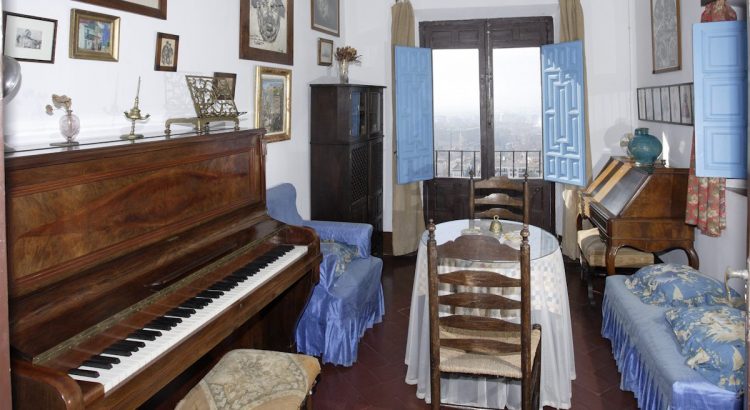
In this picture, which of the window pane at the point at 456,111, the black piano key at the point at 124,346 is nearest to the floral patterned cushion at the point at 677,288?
the black piano key at the point at 124,346

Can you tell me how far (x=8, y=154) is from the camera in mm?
1933

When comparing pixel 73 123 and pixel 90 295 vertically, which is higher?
pixel 73 123

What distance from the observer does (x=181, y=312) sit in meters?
2.28

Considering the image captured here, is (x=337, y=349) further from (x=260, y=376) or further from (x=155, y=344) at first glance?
(x=155, y=344)

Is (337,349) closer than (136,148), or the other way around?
(136,148)

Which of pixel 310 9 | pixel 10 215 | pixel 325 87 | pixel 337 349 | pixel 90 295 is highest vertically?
pixel 310 9

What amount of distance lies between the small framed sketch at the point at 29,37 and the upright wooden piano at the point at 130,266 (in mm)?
508

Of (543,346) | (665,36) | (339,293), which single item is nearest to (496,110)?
(665,36)

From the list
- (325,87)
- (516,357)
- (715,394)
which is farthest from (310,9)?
(715,394)

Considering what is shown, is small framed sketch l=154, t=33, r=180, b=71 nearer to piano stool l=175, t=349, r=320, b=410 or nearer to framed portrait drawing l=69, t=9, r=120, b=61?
framed portrait drawing l=69, t=9, r=120, b=61

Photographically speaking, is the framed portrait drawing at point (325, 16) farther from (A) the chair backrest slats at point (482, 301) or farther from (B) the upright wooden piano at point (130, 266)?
(A) the chair backrest slats at point (482, 301)

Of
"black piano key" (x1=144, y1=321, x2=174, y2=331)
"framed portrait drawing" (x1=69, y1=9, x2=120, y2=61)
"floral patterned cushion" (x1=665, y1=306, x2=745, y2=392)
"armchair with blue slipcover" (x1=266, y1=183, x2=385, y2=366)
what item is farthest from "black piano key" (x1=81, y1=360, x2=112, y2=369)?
"floral patterned cushion" (x1=665, y1=306, x2=745, y2=392)

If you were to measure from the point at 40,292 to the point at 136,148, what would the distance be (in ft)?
2.18

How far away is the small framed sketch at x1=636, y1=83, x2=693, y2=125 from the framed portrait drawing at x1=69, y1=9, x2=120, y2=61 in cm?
373
